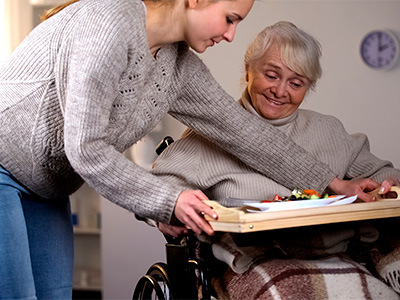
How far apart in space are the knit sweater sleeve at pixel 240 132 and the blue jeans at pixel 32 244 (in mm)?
455

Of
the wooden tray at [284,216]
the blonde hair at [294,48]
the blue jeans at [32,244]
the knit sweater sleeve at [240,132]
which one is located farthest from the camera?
the blonde hair at [294,48]

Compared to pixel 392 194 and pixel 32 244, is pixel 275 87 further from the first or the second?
pixel 32 244

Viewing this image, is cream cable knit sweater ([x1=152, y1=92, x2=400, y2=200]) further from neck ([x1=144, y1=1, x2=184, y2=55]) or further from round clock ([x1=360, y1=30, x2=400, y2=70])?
round clock ([x1=360, y1=30, x2=400, y2=70])

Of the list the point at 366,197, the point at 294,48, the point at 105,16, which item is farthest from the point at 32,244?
the point at 294,48

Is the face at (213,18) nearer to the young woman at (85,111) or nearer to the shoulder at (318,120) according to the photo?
the young woman at (85,111)

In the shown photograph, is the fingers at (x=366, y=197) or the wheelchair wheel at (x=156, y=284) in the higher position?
the fingers at (x=366, y=197)

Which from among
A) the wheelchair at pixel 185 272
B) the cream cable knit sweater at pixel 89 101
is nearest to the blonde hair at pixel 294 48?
the cream cable knit sweater at pixel 89 101

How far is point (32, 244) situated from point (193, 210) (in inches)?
20.0

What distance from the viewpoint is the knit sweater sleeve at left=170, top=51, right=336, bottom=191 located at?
1648 mm

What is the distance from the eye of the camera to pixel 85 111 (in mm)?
1191

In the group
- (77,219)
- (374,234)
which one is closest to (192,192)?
(374,234)

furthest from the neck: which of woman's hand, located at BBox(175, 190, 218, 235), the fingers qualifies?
the fingers

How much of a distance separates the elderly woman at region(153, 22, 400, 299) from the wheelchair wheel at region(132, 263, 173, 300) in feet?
0.43

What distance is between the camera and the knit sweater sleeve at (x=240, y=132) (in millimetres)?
1648
